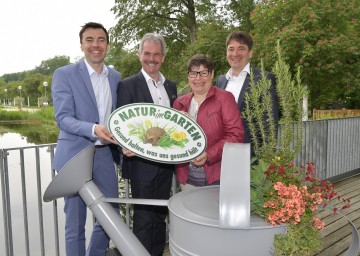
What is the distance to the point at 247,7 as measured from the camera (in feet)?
53.0

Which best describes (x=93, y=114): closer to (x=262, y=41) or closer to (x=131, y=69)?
(x=262, y=41)

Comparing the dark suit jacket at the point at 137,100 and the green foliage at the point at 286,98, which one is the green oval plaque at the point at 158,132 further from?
the dark suit jacket at the point at 137,100

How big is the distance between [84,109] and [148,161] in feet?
1.62

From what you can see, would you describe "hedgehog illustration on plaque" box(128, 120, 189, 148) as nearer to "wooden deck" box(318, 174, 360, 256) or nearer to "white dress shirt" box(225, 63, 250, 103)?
"white dress shirt" box(225, 63, 250, 103)

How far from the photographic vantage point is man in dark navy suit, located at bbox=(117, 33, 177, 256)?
6.69 feet

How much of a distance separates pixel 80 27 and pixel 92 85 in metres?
0.37

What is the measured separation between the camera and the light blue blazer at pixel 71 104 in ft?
6.52

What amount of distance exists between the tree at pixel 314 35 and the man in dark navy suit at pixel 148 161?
739 centimetres

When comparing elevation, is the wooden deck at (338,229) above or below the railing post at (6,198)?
below

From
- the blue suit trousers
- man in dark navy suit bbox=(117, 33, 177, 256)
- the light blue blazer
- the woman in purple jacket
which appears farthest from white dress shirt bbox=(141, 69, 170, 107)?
the blue suit trousers

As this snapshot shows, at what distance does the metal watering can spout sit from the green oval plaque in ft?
0.50

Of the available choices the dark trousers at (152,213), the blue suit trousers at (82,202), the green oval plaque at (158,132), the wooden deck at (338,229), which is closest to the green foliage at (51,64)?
the wooden deck at (338,229)

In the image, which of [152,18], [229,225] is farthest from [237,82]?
[152,18]

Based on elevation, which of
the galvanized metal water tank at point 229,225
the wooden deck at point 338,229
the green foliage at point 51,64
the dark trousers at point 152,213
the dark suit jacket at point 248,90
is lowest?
the wooden deck at point 338,229
